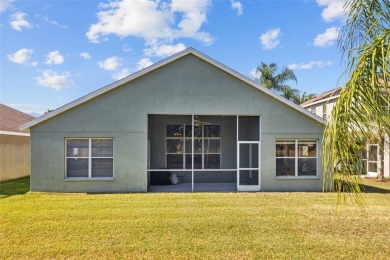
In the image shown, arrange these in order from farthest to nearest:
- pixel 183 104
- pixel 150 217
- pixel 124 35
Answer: pixel 124 35 < pixel 183 104 < pixel 150 217

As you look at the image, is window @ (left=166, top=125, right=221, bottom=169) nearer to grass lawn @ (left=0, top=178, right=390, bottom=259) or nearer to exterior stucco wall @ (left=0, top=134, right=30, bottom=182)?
grass lawn @ (left=0, top=178, right=390, bottom=259)

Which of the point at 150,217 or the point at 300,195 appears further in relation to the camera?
the point at 300,195

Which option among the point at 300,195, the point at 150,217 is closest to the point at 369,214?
the point at 300,195

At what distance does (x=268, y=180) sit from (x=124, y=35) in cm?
1143

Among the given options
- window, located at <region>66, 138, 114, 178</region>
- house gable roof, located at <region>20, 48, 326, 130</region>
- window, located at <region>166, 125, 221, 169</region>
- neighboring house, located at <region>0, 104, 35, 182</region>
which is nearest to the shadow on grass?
neighboring house, located at <region>0, 104, 35, 182</region>

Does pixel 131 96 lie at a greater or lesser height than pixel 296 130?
greater

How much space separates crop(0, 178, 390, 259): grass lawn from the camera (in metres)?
6.23

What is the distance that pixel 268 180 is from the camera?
1384 cm

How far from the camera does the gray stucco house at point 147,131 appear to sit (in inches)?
515

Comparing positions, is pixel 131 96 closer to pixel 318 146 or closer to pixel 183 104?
pixel 183 104

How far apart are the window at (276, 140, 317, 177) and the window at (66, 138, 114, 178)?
306 inches

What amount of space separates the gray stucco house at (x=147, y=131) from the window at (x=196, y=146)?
6.88 feet

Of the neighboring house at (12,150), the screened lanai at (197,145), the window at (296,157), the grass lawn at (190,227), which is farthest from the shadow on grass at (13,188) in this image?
the window at (296,157)

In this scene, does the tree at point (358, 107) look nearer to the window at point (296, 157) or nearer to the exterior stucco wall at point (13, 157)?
the window at point (296, 157)
